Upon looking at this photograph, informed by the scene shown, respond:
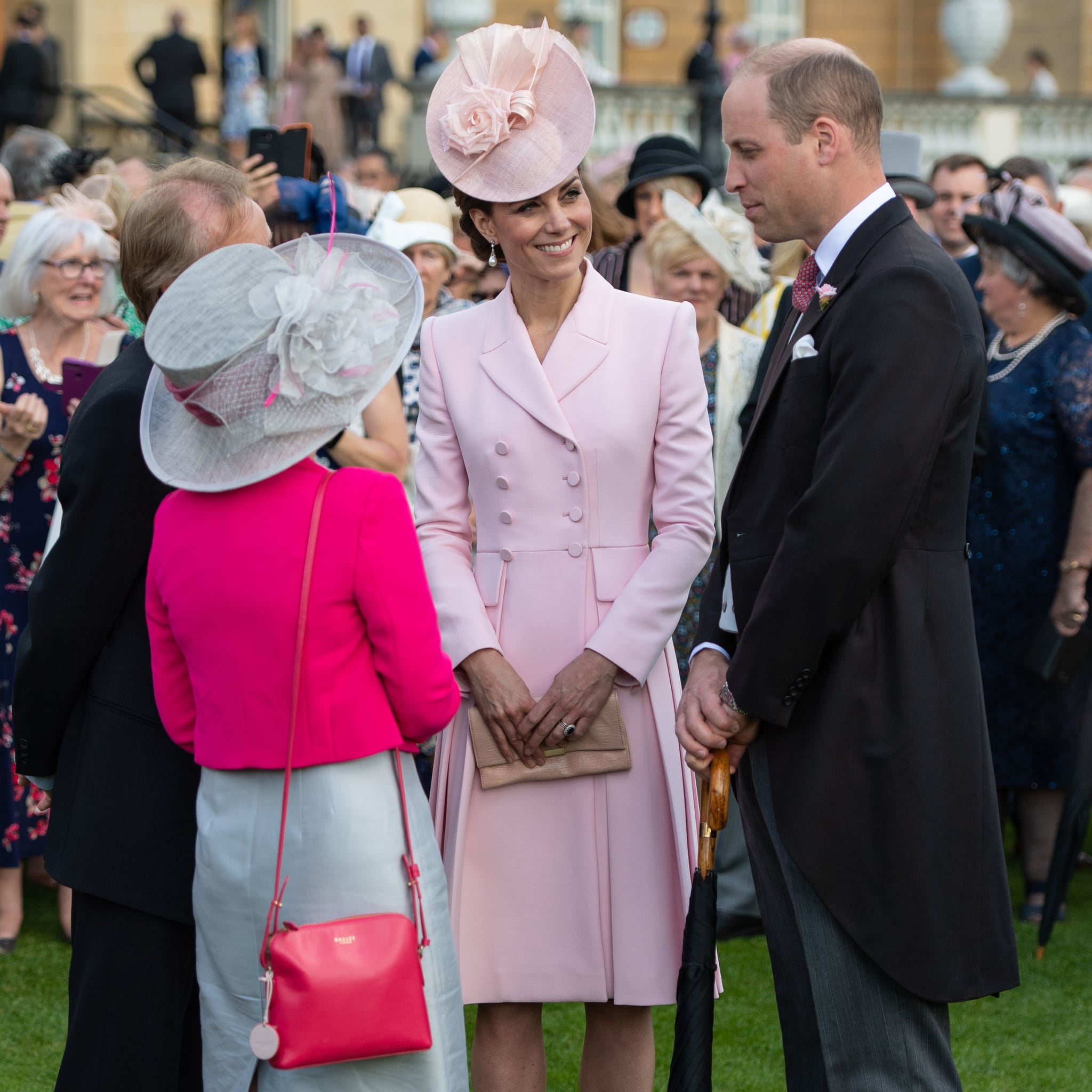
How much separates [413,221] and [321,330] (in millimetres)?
3326

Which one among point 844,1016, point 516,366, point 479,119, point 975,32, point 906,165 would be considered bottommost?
point 844,1016

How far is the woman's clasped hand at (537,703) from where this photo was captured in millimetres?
3201

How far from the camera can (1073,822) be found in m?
4.79

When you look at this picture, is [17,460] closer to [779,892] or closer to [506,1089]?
[506,1089]

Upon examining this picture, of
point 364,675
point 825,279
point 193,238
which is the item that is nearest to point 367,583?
point 364,675

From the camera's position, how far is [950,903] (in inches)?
106

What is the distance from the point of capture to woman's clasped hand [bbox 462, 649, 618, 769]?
3201 millimetres

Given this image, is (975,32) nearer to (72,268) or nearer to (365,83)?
(365,83)

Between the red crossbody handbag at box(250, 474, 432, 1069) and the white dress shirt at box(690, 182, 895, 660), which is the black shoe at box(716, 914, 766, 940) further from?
the white dress shirt at box(690, 182, 895, 660)

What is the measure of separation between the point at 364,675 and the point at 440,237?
339 cm

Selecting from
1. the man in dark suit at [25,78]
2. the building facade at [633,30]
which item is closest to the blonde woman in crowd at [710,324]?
the man in dark suit at [25,78]

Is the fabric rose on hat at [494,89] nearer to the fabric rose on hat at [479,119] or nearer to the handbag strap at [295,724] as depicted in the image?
the fabric rose on hat at [479,119]

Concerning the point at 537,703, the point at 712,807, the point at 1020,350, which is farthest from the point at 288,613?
the point at 1020,350

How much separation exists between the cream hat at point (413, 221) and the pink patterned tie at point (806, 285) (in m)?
2.90
